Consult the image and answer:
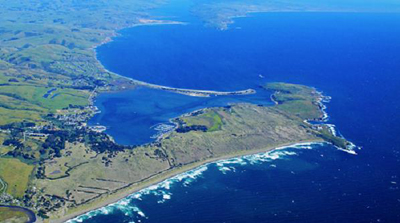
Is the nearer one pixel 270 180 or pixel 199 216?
pixel 199 216

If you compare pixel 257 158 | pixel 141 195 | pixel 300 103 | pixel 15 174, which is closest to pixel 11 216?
pixel 15 174

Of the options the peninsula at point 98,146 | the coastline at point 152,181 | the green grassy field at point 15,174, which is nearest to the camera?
the coastline at point 152,181

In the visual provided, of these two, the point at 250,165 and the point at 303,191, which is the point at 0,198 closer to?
the point at 250,165

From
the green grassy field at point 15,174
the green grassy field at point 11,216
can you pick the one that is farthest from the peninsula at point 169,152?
the green grassy field at point 11,216

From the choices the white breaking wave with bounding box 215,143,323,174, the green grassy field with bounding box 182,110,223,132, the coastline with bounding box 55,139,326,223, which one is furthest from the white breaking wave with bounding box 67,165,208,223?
the green grassy field with bounding box 182,110,223,132

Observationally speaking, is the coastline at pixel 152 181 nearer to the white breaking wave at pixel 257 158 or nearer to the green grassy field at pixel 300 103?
the white breaking wave at pixel 257 158

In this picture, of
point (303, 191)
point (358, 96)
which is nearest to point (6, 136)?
point (303, 191)

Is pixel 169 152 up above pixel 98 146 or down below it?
above

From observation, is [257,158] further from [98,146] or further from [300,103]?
[300,103]

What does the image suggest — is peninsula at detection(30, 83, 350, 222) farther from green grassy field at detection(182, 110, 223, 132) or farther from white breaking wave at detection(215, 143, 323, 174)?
white breaking wave at detection(215, 143, 323, 174)
